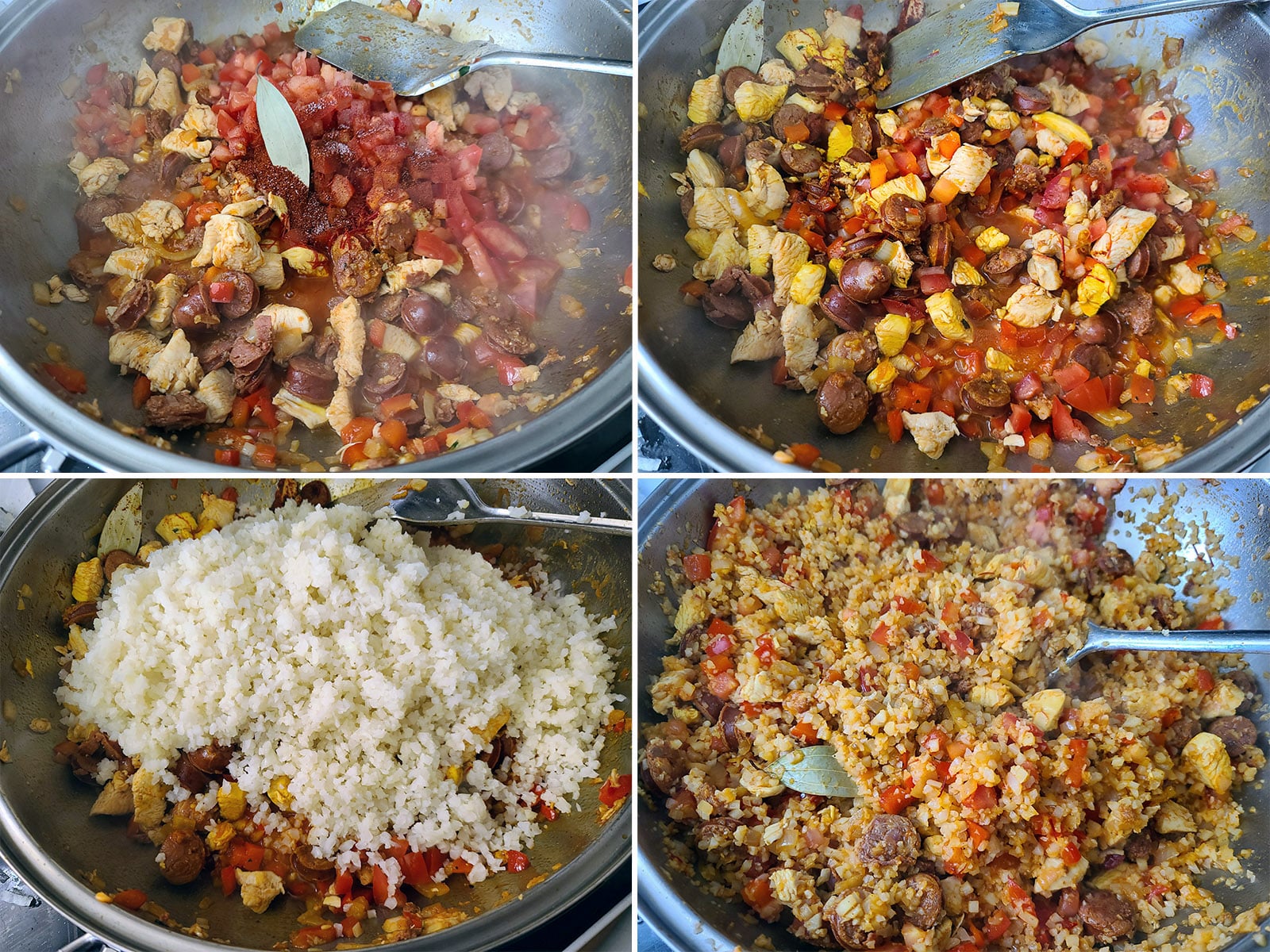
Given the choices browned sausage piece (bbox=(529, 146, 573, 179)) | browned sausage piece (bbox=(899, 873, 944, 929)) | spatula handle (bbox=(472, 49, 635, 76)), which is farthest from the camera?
browned sausage piece (bbox=(529, 146, 573, 179))

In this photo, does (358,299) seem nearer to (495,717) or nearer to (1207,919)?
(495,717)

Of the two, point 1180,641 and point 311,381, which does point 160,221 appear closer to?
point 311,381

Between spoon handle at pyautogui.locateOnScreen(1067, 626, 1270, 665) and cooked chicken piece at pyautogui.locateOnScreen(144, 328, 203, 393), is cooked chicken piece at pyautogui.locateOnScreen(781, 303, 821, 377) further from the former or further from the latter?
cooked chicken piece at pyautogui.locateOnScreen(144, 328, 203, 393)

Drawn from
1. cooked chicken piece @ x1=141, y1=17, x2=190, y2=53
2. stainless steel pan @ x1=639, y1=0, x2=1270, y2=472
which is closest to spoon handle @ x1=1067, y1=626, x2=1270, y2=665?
stainless steel pan @ x1=639, y1=0, x2=1270, y2=472

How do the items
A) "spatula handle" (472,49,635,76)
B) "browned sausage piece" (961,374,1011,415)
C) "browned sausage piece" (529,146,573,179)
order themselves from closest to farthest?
"browned sausage piece" (961,374,1011,415) < "spatula handle" (472,49,635,76) < "browned sausage piece" (529,146,573,179)

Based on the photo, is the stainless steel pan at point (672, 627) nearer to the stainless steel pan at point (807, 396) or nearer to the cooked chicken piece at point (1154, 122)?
the stainless steel pan at point (807, 396)

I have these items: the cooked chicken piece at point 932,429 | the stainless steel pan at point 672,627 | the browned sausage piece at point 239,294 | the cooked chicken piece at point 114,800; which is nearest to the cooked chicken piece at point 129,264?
the browned sausage piece at point 239,294
